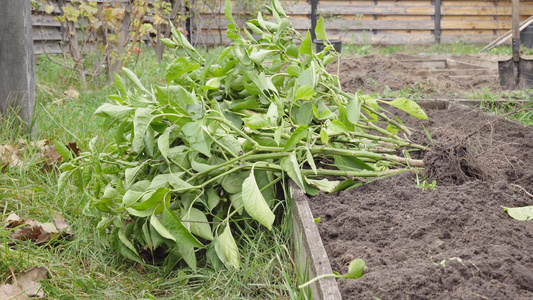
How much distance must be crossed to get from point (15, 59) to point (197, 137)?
6.92 ft

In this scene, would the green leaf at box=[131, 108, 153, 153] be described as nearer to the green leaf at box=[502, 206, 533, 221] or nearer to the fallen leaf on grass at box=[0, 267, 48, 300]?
the fallen leaf on grass at box=[0, 267, 48, 300]

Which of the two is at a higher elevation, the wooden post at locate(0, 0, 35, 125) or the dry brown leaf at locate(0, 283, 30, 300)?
the wooden post at locate(0, 0, 35, 125)

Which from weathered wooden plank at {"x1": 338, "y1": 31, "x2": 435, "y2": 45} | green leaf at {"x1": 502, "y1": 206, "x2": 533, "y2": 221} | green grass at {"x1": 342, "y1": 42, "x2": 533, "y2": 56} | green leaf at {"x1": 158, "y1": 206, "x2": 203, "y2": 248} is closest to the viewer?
green leaf at {"x1": 158, "y1": 206, "x2": 203, "y2": 248}

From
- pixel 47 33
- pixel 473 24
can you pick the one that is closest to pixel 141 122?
pixel 47 33

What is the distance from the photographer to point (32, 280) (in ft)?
5.27

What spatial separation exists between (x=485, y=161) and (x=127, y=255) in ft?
4.75

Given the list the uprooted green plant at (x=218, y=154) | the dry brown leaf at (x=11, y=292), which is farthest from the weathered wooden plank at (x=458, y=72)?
the dry brown leaf at (x=11, y=292)

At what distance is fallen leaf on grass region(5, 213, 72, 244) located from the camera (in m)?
1.92

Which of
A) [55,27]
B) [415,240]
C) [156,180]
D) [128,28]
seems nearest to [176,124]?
[156,180]

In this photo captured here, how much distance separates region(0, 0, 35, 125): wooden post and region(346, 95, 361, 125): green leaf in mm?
2178

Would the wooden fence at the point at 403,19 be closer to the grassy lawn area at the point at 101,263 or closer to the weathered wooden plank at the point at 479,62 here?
the weathered wooden plank at the point at 479,62

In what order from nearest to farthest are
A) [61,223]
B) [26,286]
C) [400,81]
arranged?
[26,286]
[61,223]
[400,81]

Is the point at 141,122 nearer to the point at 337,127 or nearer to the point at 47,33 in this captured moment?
the point at 337,127

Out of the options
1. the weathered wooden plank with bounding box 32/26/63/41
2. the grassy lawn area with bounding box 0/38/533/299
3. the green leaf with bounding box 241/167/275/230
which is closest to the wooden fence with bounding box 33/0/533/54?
the weathered wooden plank with bounding box 32/26/63/41
